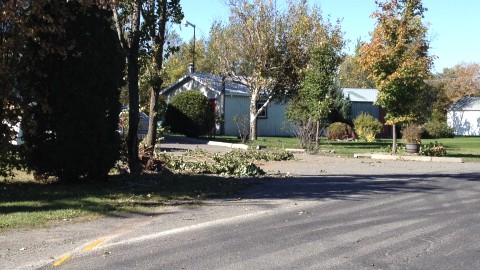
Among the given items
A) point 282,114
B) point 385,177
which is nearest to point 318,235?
point 385,177

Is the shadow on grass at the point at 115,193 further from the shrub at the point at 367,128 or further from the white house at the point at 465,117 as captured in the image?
the white house at the point at 465,117

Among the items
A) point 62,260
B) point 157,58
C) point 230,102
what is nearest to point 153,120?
point 157,58

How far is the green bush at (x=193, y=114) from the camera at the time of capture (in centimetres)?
4003

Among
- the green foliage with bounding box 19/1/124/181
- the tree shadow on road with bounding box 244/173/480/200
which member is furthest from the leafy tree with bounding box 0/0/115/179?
the tree shadow on road with bounding box 244/173/480/200

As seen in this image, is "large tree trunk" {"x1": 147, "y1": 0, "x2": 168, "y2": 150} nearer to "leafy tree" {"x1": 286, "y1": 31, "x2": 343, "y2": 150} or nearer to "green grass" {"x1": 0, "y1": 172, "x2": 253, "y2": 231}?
"green grass" {"x1": 0, "y1": 172, "x2": 253, "y2": 231}

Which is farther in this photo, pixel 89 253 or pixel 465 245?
pixel 465 245

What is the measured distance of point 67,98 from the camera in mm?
13805

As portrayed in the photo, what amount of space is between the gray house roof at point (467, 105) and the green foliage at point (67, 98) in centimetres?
5454

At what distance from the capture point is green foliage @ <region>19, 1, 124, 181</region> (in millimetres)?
13680

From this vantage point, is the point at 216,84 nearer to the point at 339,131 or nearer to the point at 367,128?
the point at 339,131

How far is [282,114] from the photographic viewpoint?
1914 inches

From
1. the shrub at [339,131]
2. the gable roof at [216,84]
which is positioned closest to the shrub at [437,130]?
the shrub at [339,131]

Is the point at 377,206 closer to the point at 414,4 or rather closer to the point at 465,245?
the point at 465,245

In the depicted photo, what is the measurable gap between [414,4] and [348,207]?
710 inches
